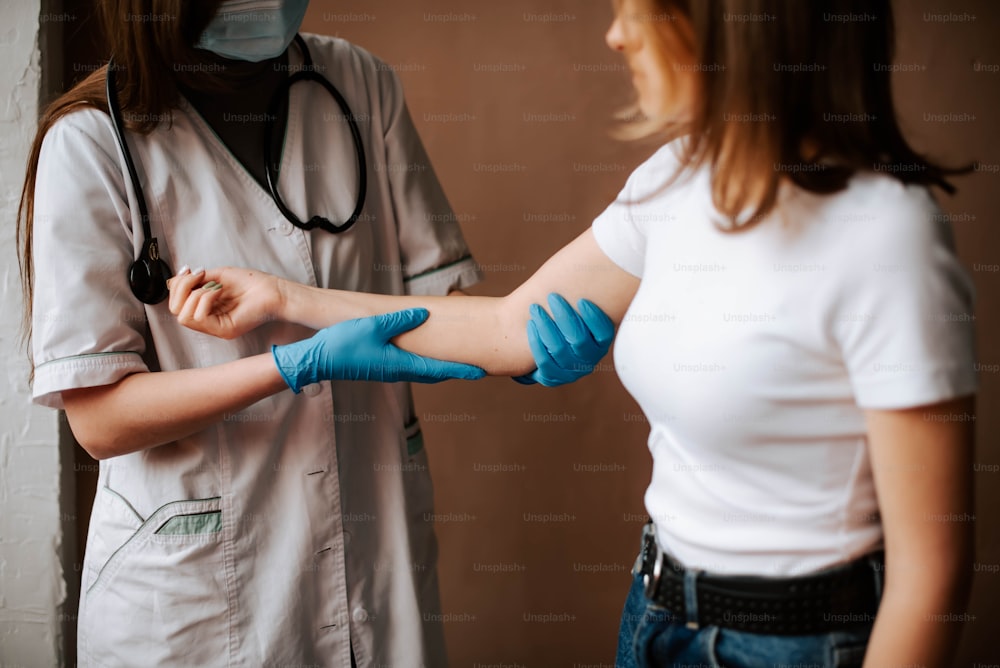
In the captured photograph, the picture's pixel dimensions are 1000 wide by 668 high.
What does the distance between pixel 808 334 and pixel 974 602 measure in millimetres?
1663

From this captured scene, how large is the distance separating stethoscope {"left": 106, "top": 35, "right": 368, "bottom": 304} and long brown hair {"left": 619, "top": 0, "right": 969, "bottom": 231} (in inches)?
25.3

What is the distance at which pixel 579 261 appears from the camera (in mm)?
1160

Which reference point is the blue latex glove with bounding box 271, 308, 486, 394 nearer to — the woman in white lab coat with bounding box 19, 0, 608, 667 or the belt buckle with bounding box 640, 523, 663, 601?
the woman in white lab coat with bounding box 19, 0, 608, 667

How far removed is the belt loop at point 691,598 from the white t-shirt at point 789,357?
20 mm

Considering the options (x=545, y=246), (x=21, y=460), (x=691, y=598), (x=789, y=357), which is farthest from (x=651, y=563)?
(x=21, y=460)

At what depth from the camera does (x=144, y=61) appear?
3.81ft

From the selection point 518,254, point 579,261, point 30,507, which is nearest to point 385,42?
point 518,254

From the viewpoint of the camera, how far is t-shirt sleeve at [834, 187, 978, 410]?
2.43 ft

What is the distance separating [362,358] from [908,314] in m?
0.74

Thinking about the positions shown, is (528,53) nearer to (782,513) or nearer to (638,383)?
(638,383)

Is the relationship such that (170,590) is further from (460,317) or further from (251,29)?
(251,29)

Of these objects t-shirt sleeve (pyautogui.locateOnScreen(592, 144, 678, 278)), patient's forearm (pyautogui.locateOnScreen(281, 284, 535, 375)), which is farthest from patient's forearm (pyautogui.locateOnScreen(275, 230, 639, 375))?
t-shirt sleeve (pyautogui.locateOnScreen(592, 144, 678, 278))

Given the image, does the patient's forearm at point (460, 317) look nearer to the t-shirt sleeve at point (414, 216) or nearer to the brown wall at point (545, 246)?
the t-shirt sleeve at point (414, 216)

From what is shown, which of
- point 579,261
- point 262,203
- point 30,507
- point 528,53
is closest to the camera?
point 579,261
